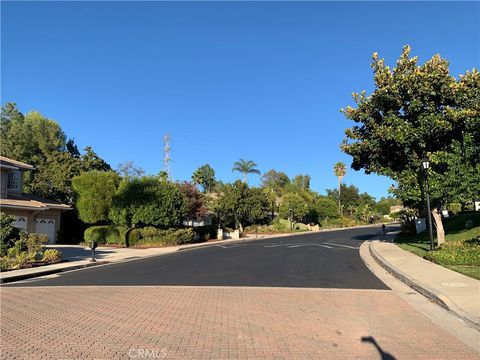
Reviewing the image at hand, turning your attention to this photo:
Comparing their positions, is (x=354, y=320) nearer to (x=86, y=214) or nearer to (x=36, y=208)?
(x=36, y=208)

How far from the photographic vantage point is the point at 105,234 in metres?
37.9

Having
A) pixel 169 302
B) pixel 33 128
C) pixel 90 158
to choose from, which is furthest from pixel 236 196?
pixel 169 302

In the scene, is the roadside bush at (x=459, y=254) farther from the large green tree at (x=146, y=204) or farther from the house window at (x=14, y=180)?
the house window at (x=14, y=180)

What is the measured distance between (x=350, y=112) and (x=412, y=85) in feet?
12.1

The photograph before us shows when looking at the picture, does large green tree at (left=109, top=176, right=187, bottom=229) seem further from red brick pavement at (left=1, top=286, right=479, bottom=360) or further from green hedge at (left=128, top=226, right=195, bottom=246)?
red brick pavement at (left=1, top=286, right=479, bottom=360)

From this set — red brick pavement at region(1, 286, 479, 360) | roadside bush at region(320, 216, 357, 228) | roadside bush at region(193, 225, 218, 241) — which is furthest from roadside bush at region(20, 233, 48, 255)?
roadside bush at region(320, 216, 357, 228)

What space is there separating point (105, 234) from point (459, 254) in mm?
28725

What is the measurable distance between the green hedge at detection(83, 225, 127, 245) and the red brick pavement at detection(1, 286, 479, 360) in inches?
1024

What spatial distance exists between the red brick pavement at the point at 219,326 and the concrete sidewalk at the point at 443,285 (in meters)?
0.81

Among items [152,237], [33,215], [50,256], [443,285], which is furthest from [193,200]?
[443,285]

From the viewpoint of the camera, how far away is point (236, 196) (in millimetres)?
54500

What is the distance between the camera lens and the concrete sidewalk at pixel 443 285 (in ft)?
29.2

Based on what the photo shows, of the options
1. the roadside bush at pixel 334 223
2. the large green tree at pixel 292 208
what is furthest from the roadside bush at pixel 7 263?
the roadside bush at pixel 334 223

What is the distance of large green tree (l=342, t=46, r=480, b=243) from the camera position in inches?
846
